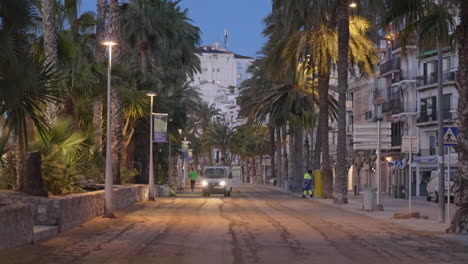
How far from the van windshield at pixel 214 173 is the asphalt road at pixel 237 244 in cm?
2765

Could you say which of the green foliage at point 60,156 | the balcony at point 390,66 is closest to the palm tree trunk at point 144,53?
the balcony at point 390,66

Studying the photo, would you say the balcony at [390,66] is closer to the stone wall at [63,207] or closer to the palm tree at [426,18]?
the stone wall at [63,207]

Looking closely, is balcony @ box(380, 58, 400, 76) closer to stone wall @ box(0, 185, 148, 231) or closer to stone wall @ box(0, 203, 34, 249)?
stone wall @ box(0, 185, 148, 231)

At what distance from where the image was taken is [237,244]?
18.7m

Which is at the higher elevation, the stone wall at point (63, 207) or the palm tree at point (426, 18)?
the palm tree at point (426, 18)

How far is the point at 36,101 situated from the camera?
1731 cm

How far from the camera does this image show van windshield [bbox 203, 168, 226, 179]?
55.7 m

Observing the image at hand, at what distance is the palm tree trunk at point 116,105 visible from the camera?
39312mm

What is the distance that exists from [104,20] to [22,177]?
680 inches

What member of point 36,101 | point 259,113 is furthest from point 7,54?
point 259,113

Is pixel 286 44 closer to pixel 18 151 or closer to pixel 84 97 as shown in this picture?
pixel 84 97

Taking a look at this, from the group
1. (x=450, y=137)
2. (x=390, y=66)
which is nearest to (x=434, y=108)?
(x=390, y=66)

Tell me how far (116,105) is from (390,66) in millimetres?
49027

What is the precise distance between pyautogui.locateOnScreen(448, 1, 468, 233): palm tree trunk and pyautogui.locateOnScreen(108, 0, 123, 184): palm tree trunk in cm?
2019
